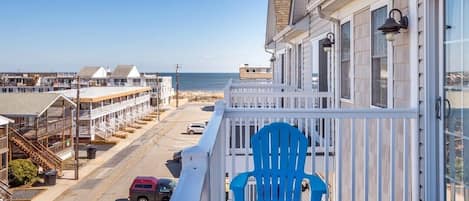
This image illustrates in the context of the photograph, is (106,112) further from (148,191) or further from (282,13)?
(282,13)

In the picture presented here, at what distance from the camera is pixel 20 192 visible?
47.6 feet

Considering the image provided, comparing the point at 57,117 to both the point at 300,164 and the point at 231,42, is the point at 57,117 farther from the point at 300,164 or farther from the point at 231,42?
the point at 231,42

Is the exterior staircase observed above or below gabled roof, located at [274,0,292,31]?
below

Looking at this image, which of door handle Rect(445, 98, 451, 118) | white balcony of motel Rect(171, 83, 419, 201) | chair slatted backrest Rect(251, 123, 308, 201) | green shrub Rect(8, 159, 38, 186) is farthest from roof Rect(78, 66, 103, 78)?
door handle Rect(445, 98, 451, 118)

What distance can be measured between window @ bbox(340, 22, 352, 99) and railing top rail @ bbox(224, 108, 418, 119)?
88.9 inches

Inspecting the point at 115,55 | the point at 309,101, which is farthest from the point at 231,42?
the point at 309,101

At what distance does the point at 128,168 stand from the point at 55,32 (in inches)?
1374

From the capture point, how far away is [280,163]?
2906 mm

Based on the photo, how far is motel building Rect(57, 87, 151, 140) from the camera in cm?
2389

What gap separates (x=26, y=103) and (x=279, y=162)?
18.9m

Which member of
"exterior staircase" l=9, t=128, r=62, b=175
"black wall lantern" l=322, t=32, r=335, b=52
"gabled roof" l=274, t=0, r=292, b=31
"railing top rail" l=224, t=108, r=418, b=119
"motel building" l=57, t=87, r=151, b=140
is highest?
"gabled roof" l=274, t=0, r=292, b=31

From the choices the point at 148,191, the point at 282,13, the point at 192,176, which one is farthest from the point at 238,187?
the point at 148,191

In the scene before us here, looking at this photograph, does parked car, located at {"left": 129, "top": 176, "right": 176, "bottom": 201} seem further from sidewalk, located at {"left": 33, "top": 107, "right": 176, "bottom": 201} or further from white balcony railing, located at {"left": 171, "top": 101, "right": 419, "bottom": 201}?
white balcony railing, located at {"left": 171, "top": 101, "right": 419, "bottom": 201}

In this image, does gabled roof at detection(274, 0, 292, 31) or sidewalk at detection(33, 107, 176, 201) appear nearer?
gabled roof at detection(274, 0, 292, 31)
